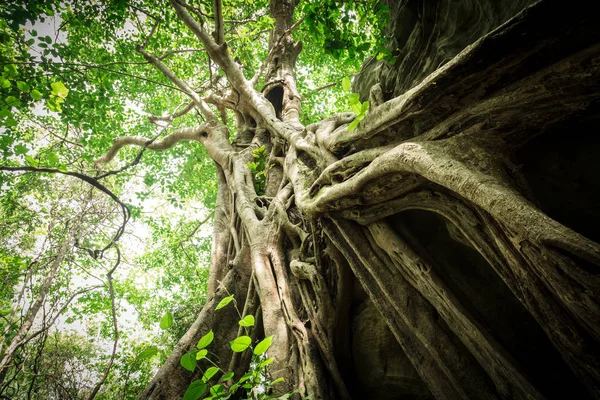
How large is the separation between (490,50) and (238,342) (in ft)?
5.38

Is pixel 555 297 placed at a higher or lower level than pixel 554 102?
lower

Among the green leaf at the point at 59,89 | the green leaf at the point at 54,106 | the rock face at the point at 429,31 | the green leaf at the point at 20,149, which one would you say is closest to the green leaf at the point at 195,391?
the green leaf at the point at 20,149

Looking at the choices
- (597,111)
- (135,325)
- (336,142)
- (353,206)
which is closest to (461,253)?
(353,206)

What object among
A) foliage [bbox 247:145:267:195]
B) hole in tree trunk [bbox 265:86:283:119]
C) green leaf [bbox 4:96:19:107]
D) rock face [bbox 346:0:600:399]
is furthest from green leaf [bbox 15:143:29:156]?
hole in tree trunk [bbox 265:86:283:119]

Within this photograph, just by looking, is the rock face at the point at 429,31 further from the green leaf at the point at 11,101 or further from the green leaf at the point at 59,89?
the green leaf at the point at 11,101

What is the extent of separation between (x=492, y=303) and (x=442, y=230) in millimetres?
517

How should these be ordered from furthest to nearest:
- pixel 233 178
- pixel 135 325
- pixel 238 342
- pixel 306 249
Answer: pixel 135 325
pixel 233 178
pixel 306 249
pixel 238 342

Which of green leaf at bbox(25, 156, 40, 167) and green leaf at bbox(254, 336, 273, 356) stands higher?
green leaf at bbox(25, 156, 40, 167)

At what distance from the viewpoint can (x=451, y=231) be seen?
1.61 m

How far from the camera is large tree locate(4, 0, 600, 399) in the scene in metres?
1.04

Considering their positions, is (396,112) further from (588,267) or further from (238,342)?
(238,342)

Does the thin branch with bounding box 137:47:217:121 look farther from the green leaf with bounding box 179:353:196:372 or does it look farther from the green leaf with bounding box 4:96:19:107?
the green leaf with bounding box 179:353:196:372

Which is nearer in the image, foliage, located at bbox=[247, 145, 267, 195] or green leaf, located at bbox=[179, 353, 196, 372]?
green leaf, located at bbox=[179, 353, 196, 372]

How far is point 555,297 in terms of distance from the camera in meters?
0.98
